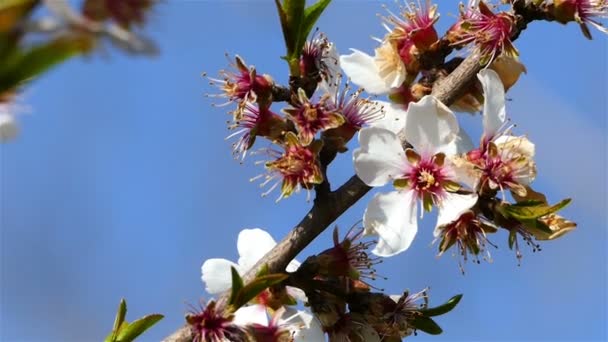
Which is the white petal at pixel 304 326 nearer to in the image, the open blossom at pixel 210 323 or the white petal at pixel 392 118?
the open blossom at pixel 210 323

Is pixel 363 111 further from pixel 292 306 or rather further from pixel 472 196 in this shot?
pixel 292 306

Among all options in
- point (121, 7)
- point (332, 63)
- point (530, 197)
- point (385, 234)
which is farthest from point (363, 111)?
point (121, 7)

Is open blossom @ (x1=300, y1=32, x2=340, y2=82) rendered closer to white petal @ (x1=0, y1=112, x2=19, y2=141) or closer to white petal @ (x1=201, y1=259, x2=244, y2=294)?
white petal @ (x1=201, y1=259, x2=244, y2=294)

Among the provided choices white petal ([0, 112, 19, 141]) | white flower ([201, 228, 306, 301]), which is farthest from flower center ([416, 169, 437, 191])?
white petal ([0, 112, 19, 141])

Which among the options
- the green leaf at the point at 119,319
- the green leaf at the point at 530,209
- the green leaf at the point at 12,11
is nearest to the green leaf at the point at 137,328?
the green leaf at the point at 119,319

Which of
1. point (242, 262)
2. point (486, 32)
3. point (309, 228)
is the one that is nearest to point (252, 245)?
point (242, 262)

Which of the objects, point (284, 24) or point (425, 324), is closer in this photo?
point (284, 24)

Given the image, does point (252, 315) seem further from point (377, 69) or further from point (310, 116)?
point (377, 69)

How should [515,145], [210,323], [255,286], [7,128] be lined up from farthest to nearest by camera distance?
[515,145] → [210,323] → [255,286] → [7,128]
